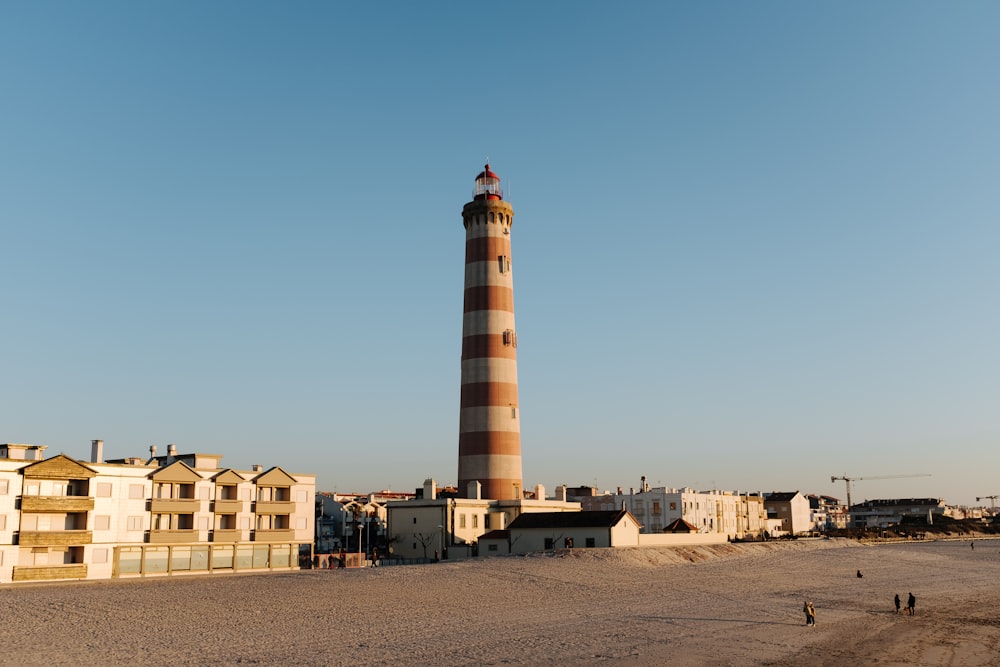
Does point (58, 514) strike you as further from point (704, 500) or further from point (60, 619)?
point (704, 500)

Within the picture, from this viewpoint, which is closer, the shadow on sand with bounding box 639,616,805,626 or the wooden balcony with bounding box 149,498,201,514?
the shadow on sand with bounding box 639,616,805,626

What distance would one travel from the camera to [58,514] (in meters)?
57.4

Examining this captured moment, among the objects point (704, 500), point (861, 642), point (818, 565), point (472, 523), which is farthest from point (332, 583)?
point (704, 500)

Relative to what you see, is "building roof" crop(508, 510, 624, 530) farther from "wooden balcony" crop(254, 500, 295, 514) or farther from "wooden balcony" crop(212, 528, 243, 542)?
"wooden balcony" crop(212, 528, 243, 542)

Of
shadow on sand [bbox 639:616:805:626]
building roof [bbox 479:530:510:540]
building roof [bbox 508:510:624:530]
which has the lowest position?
shadow on sand [bbox 639:616:805:626]

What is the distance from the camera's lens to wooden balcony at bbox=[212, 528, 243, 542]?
66188mm

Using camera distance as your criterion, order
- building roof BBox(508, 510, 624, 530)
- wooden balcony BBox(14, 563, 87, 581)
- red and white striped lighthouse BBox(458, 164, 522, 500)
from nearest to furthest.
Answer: wooden balcony BBox(14, 563, 87, 581) < building roof BBox(508, 510, 624, 530) < red and white striped lighthouse BBox(458, 164, 522, 500)

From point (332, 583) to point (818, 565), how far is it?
4288 cm

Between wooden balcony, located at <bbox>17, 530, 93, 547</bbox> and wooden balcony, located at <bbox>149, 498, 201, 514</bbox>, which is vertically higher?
wooden balcony, located at <bbox>149, 498, 201, 514</bbox>

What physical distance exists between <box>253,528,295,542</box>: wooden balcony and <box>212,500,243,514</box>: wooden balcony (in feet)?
8.28

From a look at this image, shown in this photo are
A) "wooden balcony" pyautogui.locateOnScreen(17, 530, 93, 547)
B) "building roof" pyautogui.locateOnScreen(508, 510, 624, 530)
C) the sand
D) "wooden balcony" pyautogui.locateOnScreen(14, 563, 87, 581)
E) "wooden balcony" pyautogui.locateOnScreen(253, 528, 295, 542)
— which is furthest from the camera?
"building roof" pyautogui.locateOnScreen(508, 510, 624, 530)

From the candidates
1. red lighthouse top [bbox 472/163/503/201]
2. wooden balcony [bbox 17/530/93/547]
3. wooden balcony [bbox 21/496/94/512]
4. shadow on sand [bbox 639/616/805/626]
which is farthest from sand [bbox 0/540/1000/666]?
red lighthouse top [bbox 472/163/503/201]

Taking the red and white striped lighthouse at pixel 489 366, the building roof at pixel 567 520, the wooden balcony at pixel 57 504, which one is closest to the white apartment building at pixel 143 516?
the wooden balcony at pixel 57 504

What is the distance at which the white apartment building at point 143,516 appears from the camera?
182 feet
